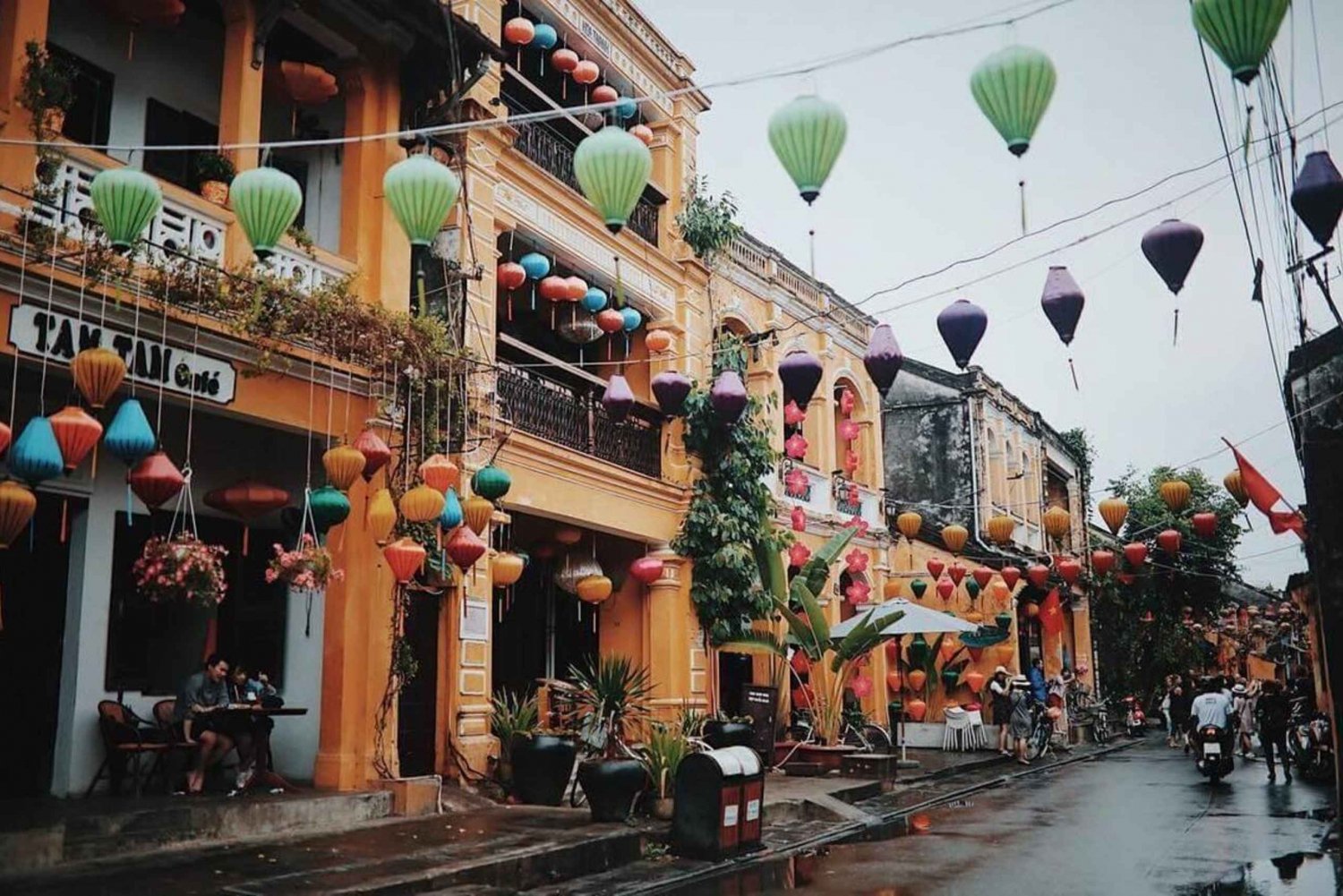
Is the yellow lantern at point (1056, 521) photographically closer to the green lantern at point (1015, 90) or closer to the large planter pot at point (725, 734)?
the large planter pot at point (725, 734)

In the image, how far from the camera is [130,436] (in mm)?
7973

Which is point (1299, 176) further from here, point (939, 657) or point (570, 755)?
point (939, 657)

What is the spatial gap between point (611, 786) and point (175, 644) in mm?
4603

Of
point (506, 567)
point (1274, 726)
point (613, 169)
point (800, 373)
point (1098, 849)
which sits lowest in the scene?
point (1098, 849)

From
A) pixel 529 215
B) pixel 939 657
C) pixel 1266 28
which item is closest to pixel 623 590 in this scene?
pixel 529 215

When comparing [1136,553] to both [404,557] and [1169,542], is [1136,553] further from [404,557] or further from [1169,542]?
[404,557]

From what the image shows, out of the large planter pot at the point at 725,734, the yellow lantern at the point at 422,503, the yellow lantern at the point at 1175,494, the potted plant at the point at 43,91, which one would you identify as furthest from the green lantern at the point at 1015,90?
the yellow lantern at the point at 1175,494

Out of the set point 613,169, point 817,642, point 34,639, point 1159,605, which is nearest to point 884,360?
point 613,169

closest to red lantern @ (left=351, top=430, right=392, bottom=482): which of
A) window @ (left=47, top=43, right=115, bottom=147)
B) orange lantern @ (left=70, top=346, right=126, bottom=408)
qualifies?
orange lantern @ (left=70, top=346, right=126, bottom=408)

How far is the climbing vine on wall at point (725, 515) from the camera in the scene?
16844mm

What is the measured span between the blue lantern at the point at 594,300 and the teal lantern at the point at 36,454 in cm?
810

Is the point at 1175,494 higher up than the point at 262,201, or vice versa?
the point at 262,201

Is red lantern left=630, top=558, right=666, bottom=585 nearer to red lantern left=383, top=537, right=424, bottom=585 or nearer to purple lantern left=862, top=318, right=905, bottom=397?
red lantern left=383, top=537, right=424, bottom=585

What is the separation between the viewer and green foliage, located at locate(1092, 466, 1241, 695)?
35094 mm
